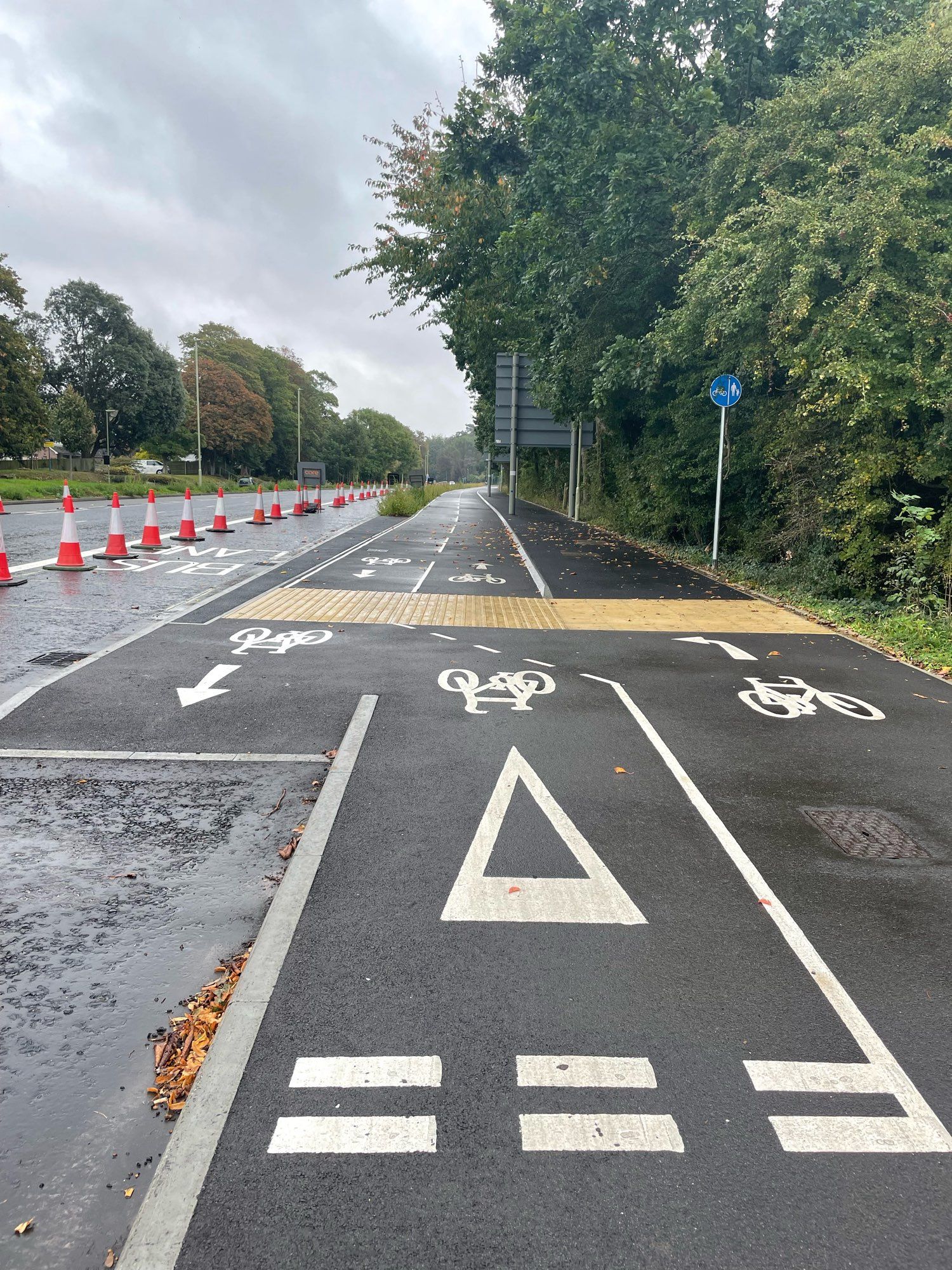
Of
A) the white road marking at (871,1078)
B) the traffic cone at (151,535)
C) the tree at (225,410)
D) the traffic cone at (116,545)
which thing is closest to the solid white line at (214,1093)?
the white road marking at (871,1078)

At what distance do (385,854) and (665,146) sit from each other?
16530 mm

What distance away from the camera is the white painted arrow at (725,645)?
9.30 meters

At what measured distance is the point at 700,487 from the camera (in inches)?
704

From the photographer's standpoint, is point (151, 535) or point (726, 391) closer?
point (726, 391)

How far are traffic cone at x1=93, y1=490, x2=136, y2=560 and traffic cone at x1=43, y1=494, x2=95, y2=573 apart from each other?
112cm

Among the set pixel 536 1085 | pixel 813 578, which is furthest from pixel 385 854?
pixel 813 578

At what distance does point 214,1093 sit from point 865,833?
12.1ft

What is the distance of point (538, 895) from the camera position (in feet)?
13.1

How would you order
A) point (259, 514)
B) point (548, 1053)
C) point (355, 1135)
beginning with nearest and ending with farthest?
point (355, 1135), point (548, 1053), point (259, 514)

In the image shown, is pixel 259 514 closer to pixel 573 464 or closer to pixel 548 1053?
pixel 573 464

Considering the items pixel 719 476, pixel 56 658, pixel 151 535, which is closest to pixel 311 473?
pixel 151 535

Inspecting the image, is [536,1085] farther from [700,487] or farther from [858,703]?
[700,487]

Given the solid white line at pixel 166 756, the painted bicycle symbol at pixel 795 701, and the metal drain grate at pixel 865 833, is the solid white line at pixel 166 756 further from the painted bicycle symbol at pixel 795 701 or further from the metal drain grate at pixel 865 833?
the painted bicycle symbol at pixel 795 701

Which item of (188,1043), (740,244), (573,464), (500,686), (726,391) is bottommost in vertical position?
Result: (188,1043)
